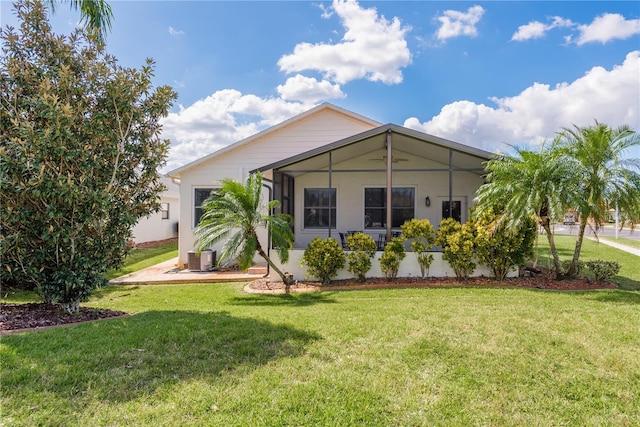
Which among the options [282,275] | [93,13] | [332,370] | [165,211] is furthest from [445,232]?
[165,211]

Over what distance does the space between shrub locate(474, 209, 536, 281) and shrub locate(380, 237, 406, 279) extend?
1.93 meters

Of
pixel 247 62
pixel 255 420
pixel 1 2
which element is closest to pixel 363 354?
pixel 255 420

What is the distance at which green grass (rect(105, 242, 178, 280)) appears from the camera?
472 inches

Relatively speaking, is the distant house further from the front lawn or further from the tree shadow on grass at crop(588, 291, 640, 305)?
the tree shadow on grass at crop(588, 291, 640, 305)

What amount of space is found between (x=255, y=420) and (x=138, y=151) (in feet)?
17.4

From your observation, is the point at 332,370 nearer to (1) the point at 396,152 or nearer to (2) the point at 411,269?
(2) the point at 411,269

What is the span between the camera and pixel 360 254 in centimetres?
942

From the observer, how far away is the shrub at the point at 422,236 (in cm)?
938

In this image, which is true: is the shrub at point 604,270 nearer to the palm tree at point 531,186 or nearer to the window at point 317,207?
the palm tree at point 531,186

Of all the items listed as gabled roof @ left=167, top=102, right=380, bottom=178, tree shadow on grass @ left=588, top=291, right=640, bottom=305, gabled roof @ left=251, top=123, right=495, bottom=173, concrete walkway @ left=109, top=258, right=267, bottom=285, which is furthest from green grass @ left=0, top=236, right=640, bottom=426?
gabled roof @ left=167, top=102, right=380, bottom=178

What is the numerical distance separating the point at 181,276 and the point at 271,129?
244 inches

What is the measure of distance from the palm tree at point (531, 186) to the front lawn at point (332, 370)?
9.56ft

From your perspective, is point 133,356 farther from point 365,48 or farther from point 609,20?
point 609,20

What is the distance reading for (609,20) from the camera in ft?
30.0
